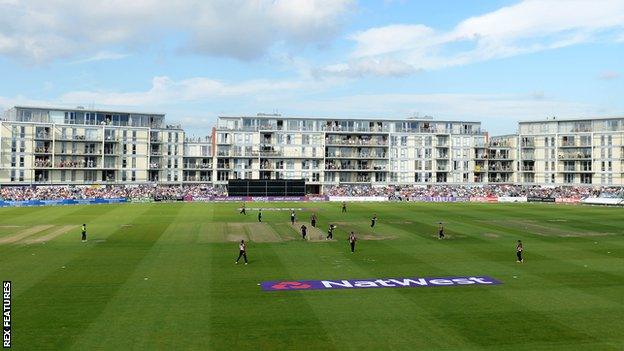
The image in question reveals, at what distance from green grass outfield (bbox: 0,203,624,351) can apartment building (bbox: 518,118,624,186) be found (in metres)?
79.3

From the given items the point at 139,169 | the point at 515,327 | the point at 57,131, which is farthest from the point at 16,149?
the point at 515,327

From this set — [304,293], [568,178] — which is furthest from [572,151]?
[304,293]

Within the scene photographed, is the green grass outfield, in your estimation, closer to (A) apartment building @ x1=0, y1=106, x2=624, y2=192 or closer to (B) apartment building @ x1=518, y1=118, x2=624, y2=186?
(A) apartment building @ x1=0, y1=106, x2=624, y2=192

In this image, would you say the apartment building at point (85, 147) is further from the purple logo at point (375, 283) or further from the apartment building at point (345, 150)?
the purple logo at point (375, 283)

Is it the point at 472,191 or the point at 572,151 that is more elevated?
the point at 572,151

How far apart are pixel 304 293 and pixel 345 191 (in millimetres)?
97384

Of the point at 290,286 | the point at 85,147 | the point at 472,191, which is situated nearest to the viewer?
the point at 290,286

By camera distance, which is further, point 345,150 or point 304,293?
point 345,150

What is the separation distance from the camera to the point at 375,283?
31.2 meters

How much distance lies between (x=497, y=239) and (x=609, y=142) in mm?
91507

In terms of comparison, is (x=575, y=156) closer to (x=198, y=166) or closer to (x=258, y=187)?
(x=258, y=187)

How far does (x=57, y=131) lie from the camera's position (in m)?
118

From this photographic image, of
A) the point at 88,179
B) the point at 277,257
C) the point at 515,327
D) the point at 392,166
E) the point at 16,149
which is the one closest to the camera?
the point at 515,327

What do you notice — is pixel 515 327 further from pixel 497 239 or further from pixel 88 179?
pixel 88 179
